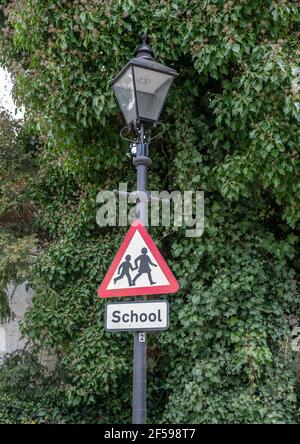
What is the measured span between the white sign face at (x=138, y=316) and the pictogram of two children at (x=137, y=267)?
147 millimetres

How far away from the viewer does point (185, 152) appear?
544 centimetres

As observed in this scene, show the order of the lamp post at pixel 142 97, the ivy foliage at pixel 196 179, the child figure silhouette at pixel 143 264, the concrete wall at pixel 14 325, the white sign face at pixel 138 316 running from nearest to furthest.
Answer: the white sign face at pixel 138 316
the child figure silhouette at pixel 143 264
the lamp post at pixel 142 97
the ivy foliage at pixel 196 179
the concrete wall at pixel 14 325

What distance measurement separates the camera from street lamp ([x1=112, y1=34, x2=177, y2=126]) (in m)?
3.55

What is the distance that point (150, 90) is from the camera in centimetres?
365

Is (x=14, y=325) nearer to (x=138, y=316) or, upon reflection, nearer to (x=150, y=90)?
(x=138, y=316)

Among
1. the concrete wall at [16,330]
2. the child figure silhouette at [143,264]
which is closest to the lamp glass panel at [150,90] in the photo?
the child figure silhouette at [143,264]

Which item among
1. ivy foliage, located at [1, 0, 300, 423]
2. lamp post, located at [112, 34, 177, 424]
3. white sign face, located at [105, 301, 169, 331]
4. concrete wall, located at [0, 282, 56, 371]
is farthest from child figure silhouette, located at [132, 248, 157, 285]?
concrete wall, located at [0, 282, 56, 371]

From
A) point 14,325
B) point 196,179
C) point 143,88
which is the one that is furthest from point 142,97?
point 14,325

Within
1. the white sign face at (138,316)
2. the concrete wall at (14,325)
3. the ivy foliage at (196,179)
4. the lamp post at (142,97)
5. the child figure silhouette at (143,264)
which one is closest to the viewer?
the white sign face at (138,316)

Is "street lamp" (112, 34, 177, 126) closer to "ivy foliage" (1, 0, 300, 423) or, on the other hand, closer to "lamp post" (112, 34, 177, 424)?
"lamp post" (112, 34, 177, 424)

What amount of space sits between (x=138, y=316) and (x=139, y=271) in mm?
292

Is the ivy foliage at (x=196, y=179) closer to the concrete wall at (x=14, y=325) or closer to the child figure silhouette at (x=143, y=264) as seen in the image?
the concrete wall at (x=14, y=325)

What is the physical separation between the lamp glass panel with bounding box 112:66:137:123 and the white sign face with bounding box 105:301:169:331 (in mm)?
1378

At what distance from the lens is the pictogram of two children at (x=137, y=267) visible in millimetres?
3223
